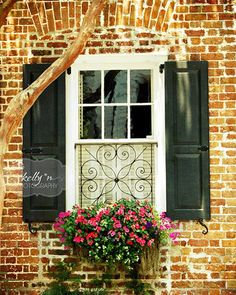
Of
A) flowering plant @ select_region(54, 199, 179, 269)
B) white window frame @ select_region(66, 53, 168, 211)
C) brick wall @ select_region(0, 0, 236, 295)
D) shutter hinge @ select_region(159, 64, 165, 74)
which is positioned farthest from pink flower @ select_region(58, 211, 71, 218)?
shutter hinge @ select_region(159, 64, 165, 74)

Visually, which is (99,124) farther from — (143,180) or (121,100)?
(143,180)

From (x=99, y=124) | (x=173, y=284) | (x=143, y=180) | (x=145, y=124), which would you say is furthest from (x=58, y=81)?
(x=173, y=284)

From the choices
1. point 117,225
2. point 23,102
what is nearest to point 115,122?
point 117,225

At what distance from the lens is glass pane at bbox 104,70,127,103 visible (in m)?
6.31

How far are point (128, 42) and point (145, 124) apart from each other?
3.26 feet

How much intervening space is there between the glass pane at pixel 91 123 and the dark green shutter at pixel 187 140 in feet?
2.79

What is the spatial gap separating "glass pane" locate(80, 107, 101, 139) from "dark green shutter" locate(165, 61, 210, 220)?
850mm

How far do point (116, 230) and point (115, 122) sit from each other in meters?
1.38

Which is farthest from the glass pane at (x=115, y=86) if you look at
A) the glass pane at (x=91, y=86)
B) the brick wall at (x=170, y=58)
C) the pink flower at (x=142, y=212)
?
the pink flower at (x=142, y=212)

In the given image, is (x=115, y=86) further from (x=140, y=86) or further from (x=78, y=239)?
(x=78, y=239)

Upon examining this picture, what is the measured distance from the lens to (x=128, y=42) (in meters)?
6.13

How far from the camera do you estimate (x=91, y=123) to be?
6297 millimetres

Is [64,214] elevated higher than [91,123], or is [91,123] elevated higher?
A: [91,123]

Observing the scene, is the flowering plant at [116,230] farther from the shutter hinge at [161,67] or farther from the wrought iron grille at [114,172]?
the shutter hinge at [161,67]
